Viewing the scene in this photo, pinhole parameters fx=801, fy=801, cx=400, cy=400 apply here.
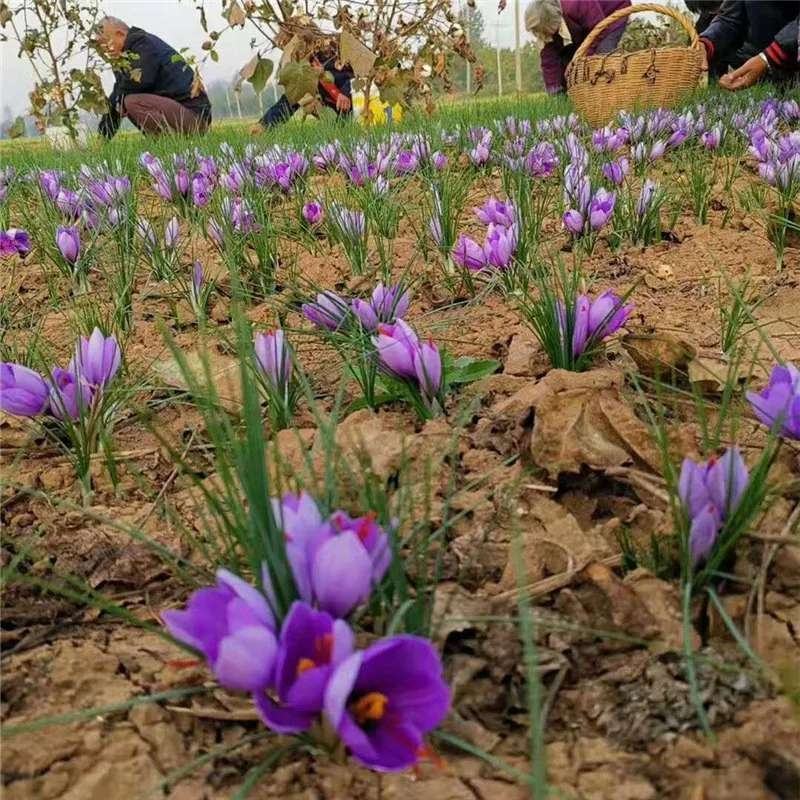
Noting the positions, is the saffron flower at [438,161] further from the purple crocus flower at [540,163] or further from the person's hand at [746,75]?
the person's hand at [746,75]

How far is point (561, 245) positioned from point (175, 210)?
4.75 feet

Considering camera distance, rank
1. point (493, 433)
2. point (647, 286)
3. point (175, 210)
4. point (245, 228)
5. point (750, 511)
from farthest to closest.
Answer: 1. point (175, 210)
2. point (245, 228)
3. point (647, 286)
4. point (493, 433)
5. point (750, 511)

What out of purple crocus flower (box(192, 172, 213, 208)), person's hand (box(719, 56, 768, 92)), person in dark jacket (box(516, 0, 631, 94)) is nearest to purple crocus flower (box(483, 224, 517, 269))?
purple crocus flower (box(192, 172, 213, 208))

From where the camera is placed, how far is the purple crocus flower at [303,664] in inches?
21.8

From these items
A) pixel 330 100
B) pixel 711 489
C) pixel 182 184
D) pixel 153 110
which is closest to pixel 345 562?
pixel 711 489

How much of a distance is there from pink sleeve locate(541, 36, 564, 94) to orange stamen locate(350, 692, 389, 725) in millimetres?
9220

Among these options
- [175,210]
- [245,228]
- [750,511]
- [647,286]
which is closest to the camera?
[750,511]

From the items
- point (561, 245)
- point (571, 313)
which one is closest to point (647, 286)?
point (561, 245)

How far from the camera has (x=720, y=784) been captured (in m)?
0.57

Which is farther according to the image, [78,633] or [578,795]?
[78,633]

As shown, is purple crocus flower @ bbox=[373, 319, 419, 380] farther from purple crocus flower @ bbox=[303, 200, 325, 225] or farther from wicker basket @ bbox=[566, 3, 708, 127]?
wicker basket @ bbox=[566, 3, 708, 127]

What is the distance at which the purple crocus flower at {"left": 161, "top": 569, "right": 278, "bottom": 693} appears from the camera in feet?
1.83

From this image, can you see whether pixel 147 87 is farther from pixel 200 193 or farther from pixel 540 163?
pixel 540 163

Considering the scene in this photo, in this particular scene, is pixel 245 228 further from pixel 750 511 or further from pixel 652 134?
pixel 652 134
